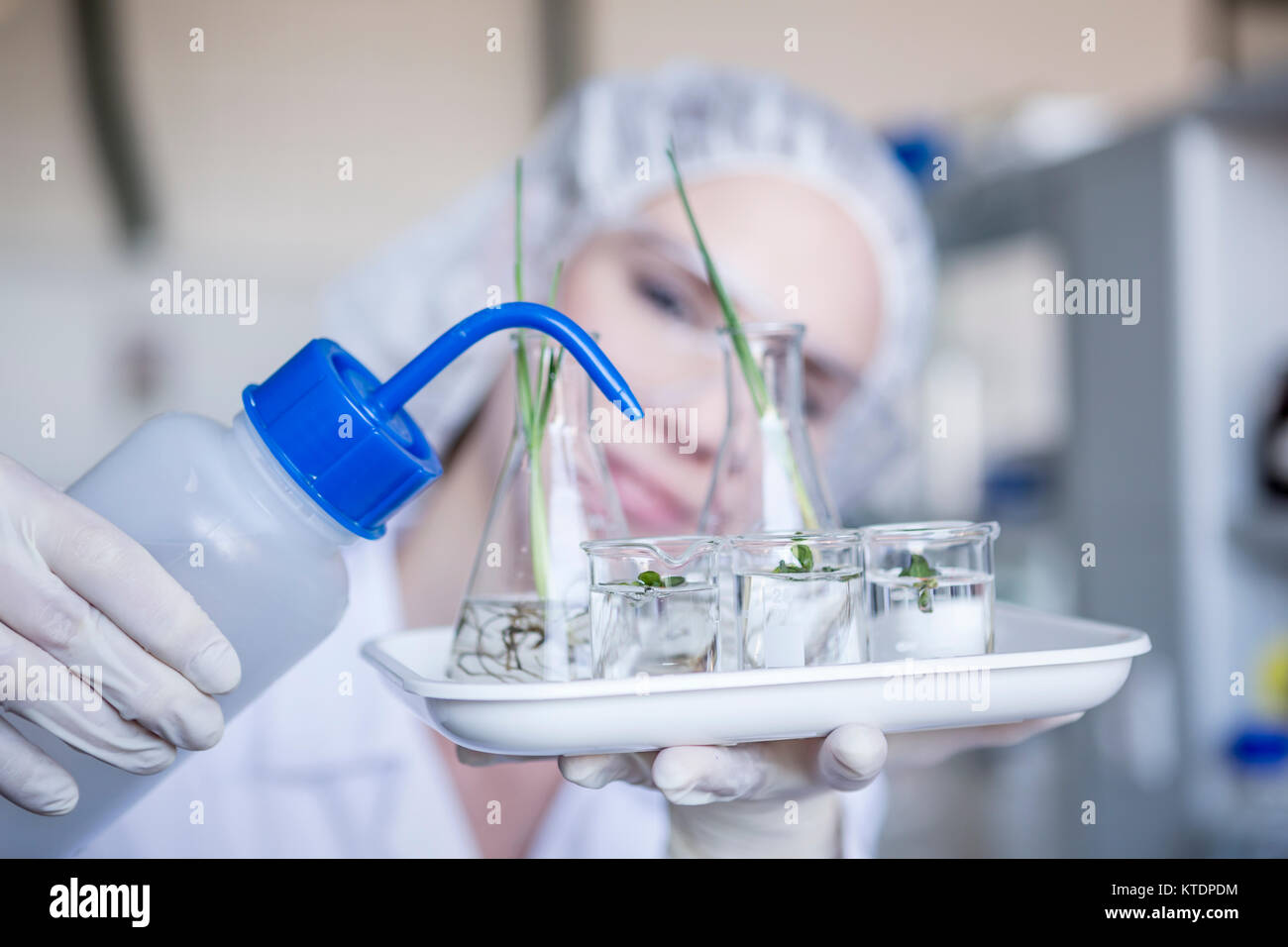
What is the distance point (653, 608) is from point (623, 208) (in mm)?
553

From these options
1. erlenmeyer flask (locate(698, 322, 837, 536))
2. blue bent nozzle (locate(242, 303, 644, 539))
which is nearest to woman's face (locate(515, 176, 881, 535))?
erlenmeyer flask (locate(698, 322, 837, 536))

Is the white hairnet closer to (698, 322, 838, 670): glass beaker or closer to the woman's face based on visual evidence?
the woman's face

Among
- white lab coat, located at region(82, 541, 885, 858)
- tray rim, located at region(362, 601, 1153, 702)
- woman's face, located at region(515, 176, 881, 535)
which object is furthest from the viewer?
white lab coat, located at region(82, 541, 885, 858)

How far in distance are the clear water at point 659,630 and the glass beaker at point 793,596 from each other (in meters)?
0.01

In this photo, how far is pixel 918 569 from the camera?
38cm

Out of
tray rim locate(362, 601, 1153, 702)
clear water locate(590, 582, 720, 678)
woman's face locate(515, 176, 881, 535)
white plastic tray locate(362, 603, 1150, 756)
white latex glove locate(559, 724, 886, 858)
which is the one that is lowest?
white latex glove locate(559, 724, 886, 858)

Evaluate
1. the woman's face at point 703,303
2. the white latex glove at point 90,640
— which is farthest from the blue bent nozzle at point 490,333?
the woman's face at point 703,303

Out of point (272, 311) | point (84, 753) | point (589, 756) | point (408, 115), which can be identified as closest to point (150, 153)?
point (272, 311)

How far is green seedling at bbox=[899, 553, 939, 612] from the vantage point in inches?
14.6

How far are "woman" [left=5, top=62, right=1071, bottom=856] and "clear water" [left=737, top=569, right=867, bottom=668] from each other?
1.02 feet

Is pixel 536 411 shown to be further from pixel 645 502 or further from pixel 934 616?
pixel 645 502

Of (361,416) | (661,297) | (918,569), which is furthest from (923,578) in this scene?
(661,297)

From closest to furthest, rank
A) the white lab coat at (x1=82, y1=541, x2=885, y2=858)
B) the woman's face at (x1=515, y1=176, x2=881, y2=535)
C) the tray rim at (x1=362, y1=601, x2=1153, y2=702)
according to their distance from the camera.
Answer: the tray rim at (x1=362, y1=601, x2=1153, y2=702) → the woman's face at (x1=515, y1=176, x2=881, y2=535) → the white lab coat at (x1=82, y1=541, x2=885, y2=858)

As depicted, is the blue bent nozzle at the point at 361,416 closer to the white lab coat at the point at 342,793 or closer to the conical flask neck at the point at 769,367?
the conical flask neck at the point at 769,367
